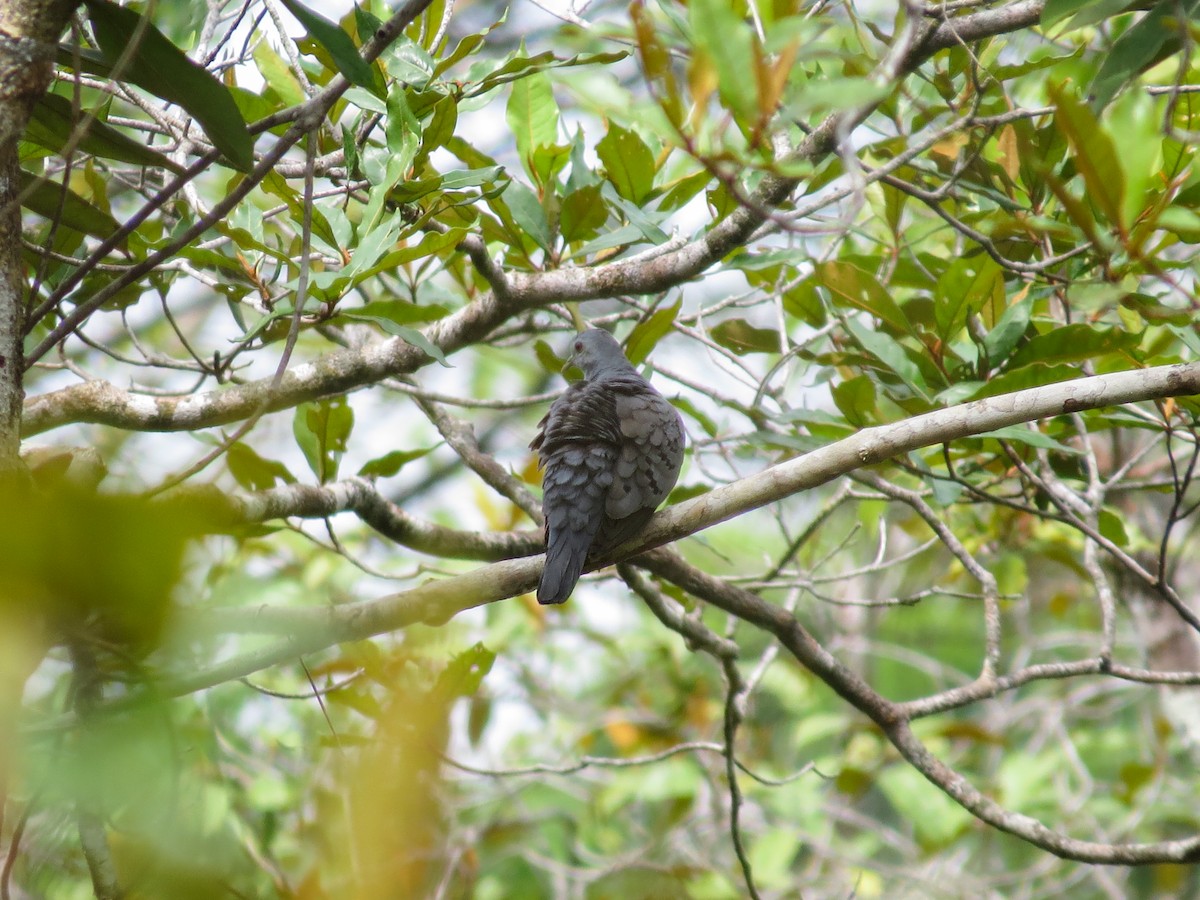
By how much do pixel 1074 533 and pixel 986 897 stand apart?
2.02m

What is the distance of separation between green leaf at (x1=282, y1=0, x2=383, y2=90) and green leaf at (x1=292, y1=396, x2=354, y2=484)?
4.29 feet

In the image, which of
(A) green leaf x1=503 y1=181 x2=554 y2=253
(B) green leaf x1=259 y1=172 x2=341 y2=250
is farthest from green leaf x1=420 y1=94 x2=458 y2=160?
(A) green leaf x1=503 y1=181 x2=554 y2=253

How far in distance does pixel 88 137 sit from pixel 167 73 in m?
0.36

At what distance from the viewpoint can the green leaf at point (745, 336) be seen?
11.4ft

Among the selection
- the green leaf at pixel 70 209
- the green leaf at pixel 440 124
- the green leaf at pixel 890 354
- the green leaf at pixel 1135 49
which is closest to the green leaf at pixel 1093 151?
the green leaf at pixel 1135 49

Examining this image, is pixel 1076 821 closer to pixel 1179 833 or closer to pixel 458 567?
pixel 1179 833

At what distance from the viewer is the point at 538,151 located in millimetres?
3062

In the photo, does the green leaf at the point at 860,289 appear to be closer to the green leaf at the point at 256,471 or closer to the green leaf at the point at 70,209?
the green leaf at the point at 256,471

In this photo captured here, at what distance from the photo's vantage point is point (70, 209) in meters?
2.31

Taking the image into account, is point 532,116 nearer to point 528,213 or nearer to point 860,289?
point 528,213

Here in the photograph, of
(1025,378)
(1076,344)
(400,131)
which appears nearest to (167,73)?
(400,131)

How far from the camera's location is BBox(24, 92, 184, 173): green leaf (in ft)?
6.18

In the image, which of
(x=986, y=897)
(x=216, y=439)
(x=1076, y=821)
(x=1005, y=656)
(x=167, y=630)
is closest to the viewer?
(x=167, y=630)

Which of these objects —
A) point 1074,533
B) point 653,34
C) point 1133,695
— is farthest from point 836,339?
point 1133,695
